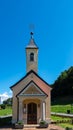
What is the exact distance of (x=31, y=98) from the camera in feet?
128

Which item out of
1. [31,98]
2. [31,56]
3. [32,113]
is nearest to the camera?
[31,98]

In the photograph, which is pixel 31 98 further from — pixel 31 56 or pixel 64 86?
pixel 64 86

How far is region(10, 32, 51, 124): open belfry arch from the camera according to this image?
38.8 m

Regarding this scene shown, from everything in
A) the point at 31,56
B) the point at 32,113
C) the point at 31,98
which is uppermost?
the point at 31,56

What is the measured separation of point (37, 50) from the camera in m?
42.4

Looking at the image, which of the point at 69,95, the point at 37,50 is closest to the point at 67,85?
the point at 69,95

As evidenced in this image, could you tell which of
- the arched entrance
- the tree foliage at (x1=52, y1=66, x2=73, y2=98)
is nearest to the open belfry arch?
the arched entrance

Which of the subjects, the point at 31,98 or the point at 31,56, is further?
the point at 31,56

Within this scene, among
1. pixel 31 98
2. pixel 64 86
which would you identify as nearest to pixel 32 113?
pixel 31 98

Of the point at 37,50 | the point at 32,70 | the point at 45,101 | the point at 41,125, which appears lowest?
the point at 41,125

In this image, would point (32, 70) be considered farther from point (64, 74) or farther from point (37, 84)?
point (64, 74)

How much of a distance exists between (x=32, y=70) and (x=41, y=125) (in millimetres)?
7423

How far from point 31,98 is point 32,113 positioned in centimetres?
191

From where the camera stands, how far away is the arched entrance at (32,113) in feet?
129
